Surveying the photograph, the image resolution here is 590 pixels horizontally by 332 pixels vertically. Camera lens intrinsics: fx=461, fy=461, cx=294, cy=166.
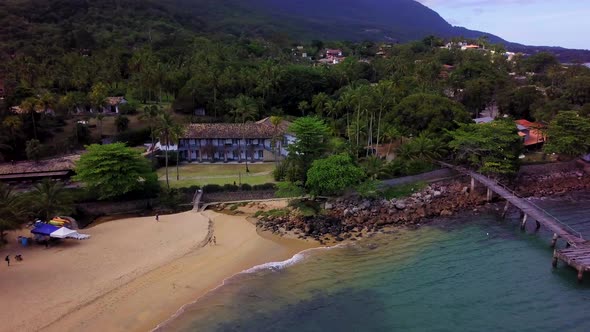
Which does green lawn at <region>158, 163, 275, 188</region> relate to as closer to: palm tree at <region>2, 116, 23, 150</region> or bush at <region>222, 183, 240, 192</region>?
bush at <region>222, 183, 240, 192</region>

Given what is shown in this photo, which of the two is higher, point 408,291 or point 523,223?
point 523,223

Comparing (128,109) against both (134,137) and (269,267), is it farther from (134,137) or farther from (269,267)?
(269,267)

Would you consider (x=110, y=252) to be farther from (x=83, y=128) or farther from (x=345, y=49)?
(x=345, y=49)

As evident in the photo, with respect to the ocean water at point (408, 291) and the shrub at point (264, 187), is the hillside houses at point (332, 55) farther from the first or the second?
the ocean water at point (408, 291)

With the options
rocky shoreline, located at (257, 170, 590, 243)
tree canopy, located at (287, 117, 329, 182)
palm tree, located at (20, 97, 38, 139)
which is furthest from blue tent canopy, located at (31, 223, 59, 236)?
palm tree, located at (20, 97, 38, 139)

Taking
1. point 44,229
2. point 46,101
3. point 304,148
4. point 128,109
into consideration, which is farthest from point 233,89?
point 44,229

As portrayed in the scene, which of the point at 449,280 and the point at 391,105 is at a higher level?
the point at 391,105

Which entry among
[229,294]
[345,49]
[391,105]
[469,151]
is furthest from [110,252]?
[345,49]
